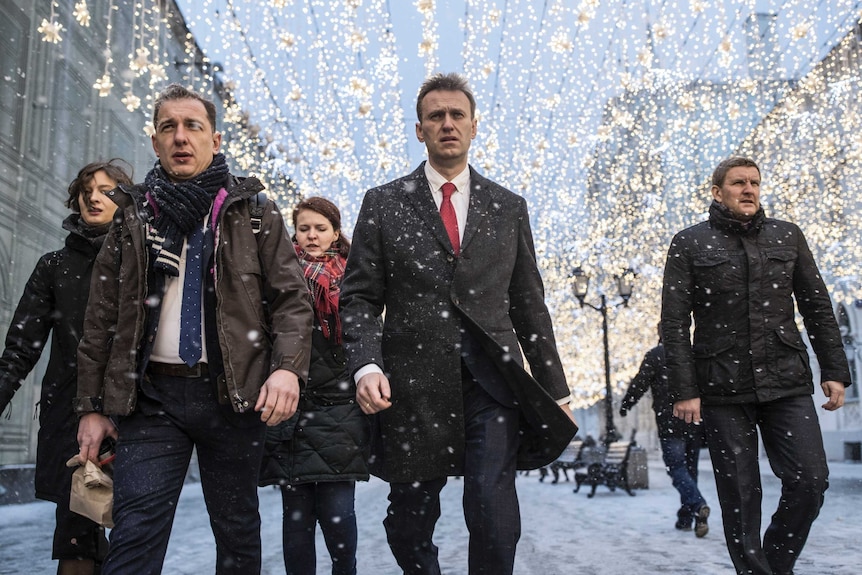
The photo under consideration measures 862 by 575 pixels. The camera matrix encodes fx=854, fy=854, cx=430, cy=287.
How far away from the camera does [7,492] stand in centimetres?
1174

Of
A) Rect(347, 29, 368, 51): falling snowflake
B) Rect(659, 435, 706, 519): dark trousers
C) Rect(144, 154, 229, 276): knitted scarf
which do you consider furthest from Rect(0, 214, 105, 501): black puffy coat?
Rect(347, 29, 368, 51): falling snowflake

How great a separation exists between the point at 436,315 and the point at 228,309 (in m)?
0.78

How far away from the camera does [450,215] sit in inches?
137

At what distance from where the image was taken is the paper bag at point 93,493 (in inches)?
116

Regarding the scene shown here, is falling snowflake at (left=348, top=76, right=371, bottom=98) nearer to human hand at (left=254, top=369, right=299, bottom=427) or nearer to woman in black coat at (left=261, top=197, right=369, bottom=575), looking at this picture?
woman in black coat at (left=261, top=197, right=369, bottom=575)

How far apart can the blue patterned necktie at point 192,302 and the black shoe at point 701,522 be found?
233 inches

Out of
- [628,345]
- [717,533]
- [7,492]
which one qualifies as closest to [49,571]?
[717,533]

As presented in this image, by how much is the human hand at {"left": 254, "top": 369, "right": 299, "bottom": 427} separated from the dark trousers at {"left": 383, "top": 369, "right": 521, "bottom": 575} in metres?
0.69

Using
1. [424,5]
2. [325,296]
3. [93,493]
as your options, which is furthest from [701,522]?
[424,5]

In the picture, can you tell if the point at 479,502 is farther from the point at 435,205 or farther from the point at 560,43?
the point at 560,43

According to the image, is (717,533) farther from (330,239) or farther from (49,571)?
(49,571)

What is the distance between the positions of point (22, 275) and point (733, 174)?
11098 mm

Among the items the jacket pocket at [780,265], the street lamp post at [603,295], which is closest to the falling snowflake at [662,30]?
the street lamp post at [603,295]

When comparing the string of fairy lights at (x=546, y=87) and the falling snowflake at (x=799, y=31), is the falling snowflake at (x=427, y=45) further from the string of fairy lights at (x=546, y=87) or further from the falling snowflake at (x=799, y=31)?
the falling snowflake at (x=799, y=31)
